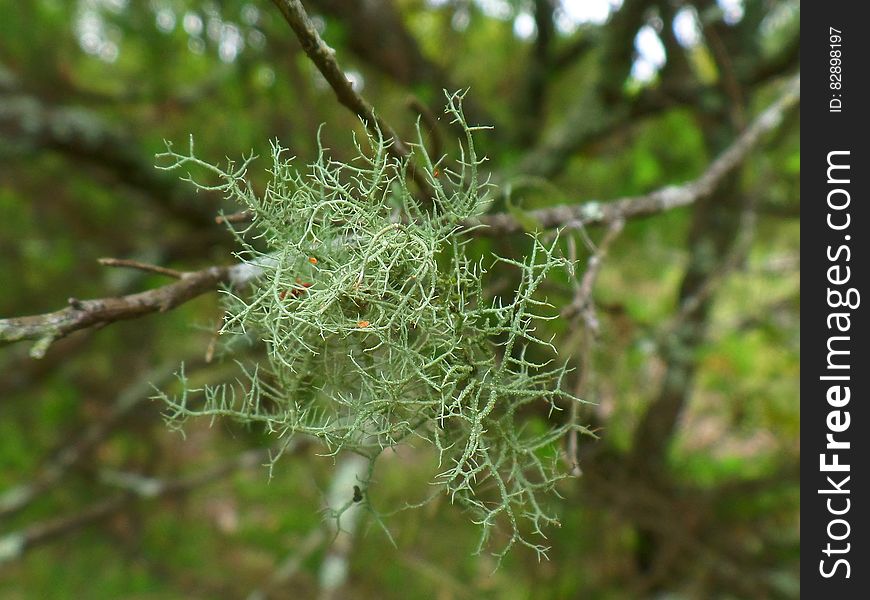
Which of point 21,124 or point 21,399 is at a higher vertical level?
point 21,124

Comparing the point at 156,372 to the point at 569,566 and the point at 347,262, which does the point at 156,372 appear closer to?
the point at 569,566

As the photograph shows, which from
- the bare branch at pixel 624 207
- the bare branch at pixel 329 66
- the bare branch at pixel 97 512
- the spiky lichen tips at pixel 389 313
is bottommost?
the bare branch at pixel 97 512

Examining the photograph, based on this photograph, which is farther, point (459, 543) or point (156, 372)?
point (156, 372)

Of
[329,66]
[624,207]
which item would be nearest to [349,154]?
[624,207]

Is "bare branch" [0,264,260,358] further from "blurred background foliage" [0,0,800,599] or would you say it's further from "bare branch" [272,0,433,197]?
"blurred background foliage" [0,0,800,599]

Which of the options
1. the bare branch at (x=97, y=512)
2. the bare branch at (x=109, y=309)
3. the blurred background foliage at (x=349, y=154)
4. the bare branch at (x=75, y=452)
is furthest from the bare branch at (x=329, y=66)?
the bare branch at (x=75, y=452)

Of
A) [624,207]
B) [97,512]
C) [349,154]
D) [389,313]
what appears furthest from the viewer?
[97,512]

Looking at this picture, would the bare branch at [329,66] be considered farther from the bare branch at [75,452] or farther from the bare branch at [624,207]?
the bare branch at [75,452]

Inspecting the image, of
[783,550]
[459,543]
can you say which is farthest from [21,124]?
[783,550]

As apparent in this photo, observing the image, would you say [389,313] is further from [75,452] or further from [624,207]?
[75,452]
